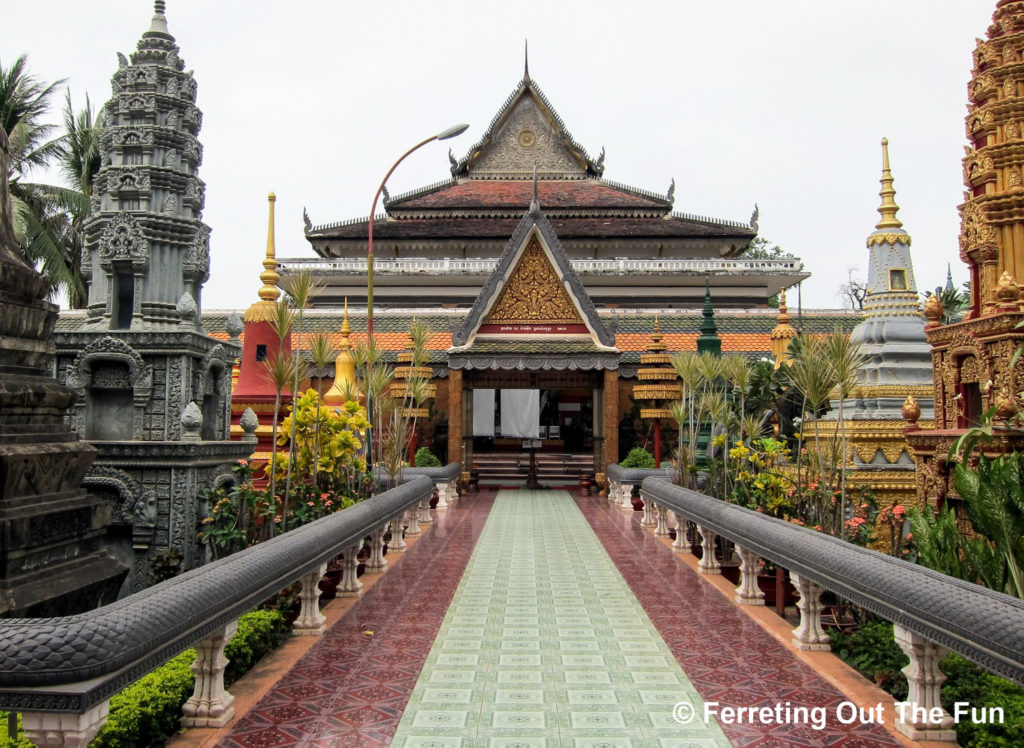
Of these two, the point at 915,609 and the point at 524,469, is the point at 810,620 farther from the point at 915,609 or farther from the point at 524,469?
the point at 524,469

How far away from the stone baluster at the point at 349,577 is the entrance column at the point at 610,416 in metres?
10.1

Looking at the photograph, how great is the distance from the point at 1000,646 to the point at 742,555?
358cm

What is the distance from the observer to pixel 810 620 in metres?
5.11

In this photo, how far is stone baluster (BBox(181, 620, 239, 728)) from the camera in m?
3.73

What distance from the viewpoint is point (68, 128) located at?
1001 inches

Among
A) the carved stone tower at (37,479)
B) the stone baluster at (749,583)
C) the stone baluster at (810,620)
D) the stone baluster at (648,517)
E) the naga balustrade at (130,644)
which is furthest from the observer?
the stone baluster at (648,517)

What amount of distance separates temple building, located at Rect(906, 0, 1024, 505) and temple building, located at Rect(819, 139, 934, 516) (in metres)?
0.97

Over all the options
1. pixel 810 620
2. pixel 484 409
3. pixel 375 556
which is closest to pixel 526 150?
pixel 484 409

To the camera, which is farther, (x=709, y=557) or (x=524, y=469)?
(x=524, y=469)

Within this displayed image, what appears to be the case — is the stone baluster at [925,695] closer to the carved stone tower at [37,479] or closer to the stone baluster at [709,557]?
the stone baluster at [709,557]

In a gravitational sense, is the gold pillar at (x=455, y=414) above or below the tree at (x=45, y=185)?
below

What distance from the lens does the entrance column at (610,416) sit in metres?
16.4

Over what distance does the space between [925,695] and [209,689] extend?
3.40m

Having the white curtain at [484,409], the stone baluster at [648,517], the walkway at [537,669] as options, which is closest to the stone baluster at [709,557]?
the walkway at [537,669]
